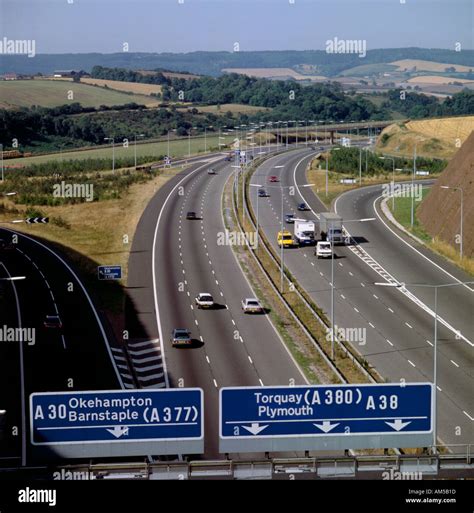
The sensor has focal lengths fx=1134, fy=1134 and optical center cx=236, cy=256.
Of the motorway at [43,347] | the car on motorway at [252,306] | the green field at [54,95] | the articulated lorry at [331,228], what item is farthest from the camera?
the green field at [54,95]

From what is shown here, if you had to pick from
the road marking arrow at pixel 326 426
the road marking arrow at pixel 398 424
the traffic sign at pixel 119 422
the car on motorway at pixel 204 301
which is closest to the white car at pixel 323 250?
the car on motorway at pixel 204 301

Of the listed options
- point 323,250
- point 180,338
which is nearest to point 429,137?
Result: point 323,250

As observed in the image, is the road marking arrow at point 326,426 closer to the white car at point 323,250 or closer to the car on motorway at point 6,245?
the white car at point 323,250

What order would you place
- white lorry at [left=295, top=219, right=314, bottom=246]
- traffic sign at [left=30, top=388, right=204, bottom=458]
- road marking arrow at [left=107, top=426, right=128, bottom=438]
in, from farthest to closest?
1. white lorry at [left=295, top=219, right=314, bottom=246]
2. road marking arrow at [left=107, top=426, right=128, bottom=438]
3. traffic sign at [left=30, top=388, right=204, bottom=458]

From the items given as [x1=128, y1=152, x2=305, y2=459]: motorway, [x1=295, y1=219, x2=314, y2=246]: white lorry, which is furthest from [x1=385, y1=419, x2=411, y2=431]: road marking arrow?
[x1=295, y1=219, x2=314, y2=246]: white lorry

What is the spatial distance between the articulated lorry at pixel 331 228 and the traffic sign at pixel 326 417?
45134 mm

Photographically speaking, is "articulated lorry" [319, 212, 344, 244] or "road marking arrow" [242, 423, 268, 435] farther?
"articulated lorry" [319, 212, 344, 244]

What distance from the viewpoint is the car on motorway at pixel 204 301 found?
57.8 metres

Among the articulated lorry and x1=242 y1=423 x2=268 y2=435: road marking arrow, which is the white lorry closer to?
the articulated lorry

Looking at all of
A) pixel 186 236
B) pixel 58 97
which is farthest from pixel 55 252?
pixel 58 97

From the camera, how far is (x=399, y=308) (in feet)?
198

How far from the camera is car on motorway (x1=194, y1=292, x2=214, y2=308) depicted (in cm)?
5778

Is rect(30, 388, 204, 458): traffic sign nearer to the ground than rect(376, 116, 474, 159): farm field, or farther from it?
nearer to the ground

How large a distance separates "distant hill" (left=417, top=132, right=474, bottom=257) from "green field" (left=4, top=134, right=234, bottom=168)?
57.2 meters
